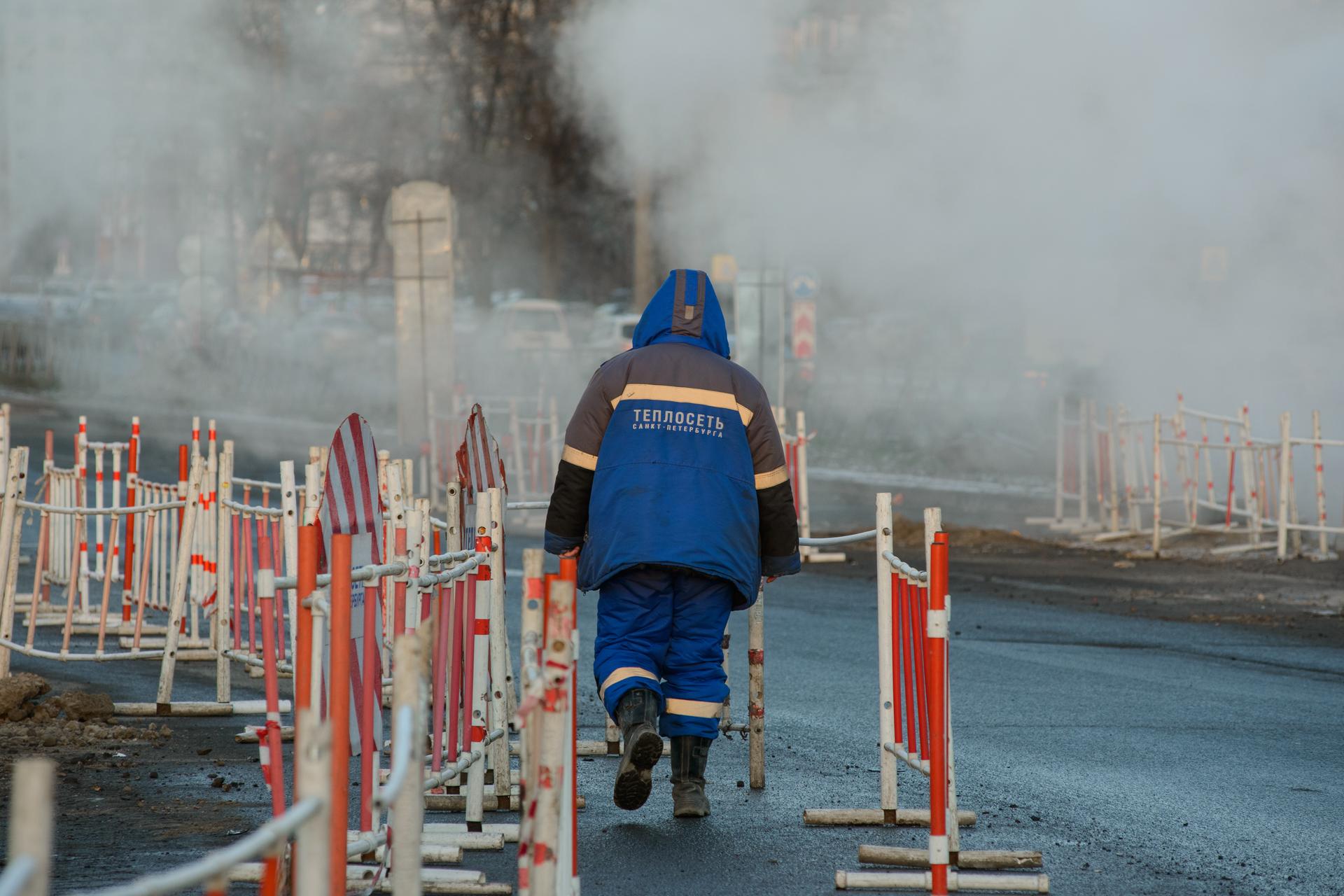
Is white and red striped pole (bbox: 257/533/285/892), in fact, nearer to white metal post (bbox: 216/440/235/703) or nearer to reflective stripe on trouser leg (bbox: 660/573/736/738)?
reflective stripe on trouser leg (bbox: 660/573/736/738)

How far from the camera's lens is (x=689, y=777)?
5762 mm

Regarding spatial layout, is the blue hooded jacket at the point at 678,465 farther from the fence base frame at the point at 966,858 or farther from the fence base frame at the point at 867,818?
the fence base frame at the point at 966,858

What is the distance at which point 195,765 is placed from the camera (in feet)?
21.2

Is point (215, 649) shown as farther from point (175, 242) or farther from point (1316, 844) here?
point (175, 242)

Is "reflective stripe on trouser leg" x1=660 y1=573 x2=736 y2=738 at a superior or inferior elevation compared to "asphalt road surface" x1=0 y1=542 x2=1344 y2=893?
superior

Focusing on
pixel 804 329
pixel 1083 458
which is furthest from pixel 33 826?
pixel 804 329

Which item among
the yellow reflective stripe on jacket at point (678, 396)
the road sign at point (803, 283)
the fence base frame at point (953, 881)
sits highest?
the road sign at point (803, 283)

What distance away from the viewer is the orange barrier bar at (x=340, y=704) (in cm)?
341

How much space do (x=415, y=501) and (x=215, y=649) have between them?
3.69 metres

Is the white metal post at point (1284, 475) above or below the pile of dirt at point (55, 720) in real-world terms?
above

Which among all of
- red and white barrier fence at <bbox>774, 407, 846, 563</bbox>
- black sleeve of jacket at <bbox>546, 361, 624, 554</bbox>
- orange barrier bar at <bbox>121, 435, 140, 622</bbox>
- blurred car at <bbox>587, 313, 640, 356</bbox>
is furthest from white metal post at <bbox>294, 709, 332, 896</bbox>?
blurred car at <bbox>587, 313, 640, 356</bbox>

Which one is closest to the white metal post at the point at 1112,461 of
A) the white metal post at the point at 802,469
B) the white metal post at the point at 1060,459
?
the white metal post at the point at 1060,459

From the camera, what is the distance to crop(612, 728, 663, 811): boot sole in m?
5.17

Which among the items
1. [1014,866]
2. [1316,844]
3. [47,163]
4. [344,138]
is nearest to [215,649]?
[1014,866]
